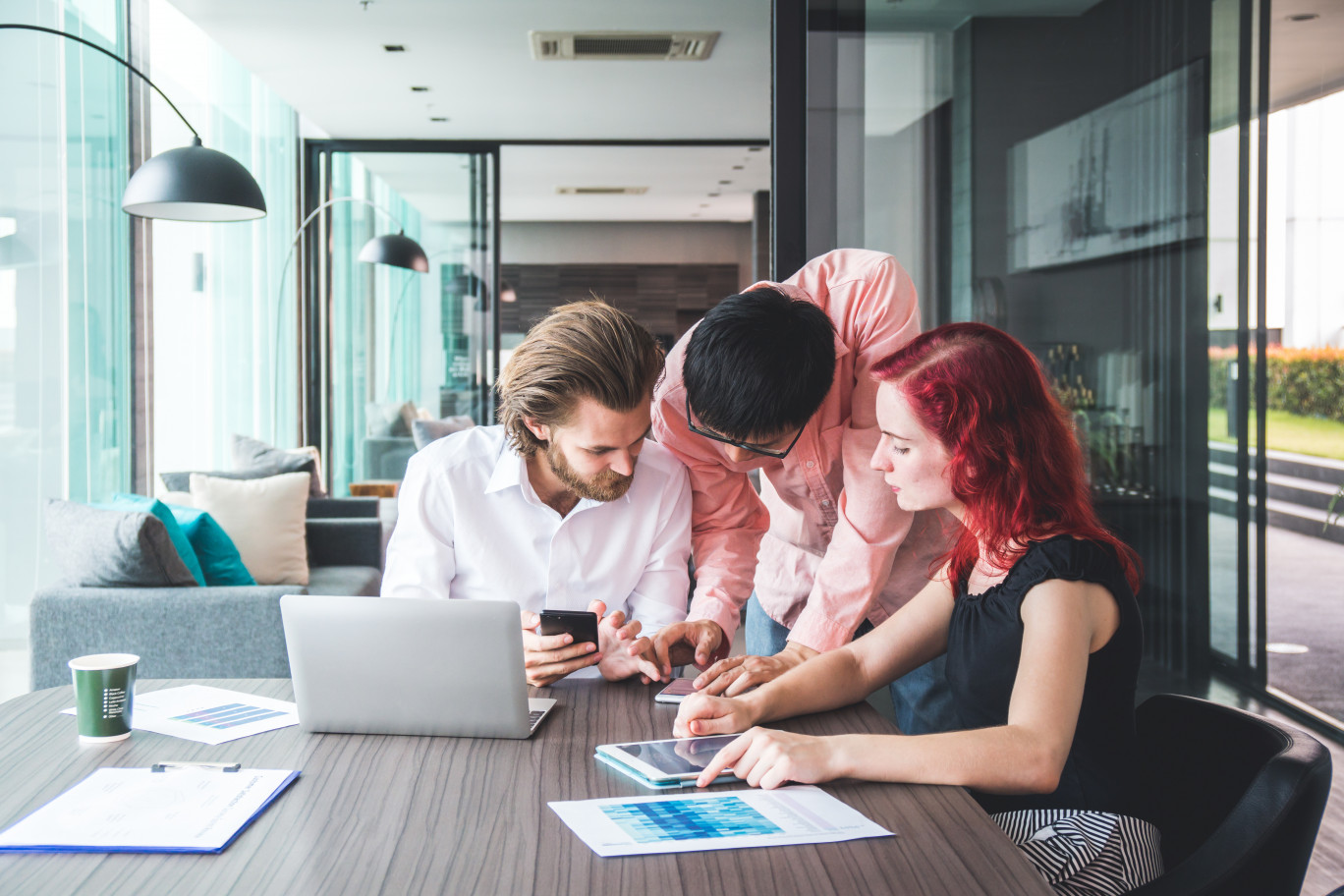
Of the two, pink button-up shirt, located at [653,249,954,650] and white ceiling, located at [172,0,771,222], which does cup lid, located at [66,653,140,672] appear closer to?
pink button-up shirt, located at [653,249,954,650]

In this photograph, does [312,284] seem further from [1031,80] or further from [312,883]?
[312,883]

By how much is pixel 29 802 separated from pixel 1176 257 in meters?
2.90

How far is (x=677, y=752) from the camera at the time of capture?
1.28 m

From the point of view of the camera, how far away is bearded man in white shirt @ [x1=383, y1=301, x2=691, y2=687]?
5.97 ft

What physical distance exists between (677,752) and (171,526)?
2404 mm

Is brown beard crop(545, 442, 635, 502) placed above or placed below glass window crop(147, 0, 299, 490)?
below

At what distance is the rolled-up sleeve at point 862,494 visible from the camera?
1807 millimetres

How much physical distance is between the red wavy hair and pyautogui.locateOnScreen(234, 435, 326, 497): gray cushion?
3.66 meters

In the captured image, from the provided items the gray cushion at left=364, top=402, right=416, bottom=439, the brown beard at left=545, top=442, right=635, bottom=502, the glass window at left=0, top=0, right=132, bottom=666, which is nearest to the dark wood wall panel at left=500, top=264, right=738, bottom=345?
the gray cushion at left=364, top=402, right=416, bottom=439

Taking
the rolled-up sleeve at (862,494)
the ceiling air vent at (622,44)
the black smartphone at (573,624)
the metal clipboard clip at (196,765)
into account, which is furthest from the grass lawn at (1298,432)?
the ceiling air vent at (622,44)

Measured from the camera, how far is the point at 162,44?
477cm

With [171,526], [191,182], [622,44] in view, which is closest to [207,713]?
[171,526]

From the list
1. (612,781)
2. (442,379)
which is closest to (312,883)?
(612,781)

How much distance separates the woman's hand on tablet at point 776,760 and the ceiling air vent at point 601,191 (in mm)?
9139
